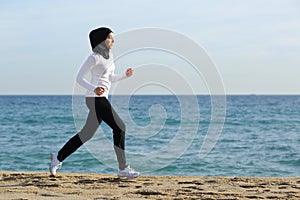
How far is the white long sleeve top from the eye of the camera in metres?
6.09

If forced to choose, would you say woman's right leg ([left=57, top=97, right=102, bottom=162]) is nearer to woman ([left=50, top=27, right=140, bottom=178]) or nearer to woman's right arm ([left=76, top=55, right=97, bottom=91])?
woman ([left=50, top=27, right=140, bottom=178])

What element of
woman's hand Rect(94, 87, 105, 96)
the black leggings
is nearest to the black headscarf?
woman's hand Rect(94, 87, 105, 96)

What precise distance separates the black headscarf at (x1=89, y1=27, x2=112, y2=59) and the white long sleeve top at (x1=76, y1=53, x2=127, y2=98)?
0.23 feet

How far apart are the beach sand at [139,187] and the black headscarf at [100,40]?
1574 mm

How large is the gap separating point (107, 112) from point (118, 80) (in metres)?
0.44

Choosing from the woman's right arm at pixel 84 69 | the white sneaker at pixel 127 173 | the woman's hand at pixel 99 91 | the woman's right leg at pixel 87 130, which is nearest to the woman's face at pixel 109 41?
the woman's right arm at pixel 84 69

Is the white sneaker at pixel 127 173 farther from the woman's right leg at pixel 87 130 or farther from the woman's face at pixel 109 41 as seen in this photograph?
the woman's face at pixel 109 41

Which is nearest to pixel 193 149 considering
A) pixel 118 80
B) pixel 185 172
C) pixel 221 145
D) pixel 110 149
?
pixel 221 145

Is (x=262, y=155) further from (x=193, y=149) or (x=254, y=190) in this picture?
(x=254, y=190)

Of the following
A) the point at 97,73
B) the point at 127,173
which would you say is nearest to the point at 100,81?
the point at 97,73

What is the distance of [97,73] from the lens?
6.20m

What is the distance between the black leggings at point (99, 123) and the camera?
20.4 feet

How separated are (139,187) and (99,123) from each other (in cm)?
92

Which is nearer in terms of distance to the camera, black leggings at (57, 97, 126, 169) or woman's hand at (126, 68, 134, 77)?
black leggings at (57, 97, 126, 169)
